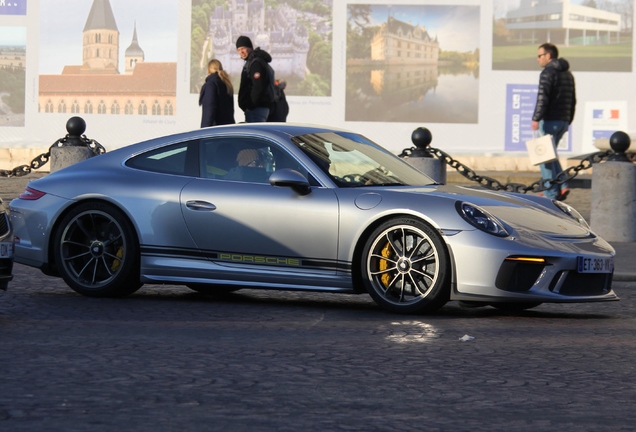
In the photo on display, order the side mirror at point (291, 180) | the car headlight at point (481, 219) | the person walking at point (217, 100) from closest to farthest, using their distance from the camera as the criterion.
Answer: the car headlight at point (481, 219) → the side mirror at point (291, 180) → the person walking at point (217, 100)

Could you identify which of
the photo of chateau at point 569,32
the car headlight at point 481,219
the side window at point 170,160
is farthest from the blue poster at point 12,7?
the car headlight at point 481,219

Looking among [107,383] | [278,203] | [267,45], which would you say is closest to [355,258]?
[278,203]

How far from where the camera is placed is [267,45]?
27.5 m

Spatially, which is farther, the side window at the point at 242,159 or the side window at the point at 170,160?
the side window at the point at 170,160

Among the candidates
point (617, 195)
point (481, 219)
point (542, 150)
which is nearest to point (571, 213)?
point (481, 219)

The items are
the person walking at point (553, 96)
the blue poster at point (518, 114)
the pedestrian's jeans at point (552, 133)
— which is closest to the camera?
the pedestrian's jeans at point (552, 133)

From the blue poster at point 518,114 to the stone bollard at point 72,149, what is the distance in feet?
42.3

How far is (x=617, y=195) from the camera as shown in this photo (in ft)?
47.5

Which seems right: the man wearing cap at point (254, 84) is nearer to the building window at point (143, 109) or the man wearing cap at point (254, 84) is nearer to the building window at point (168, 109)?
the building window at point (168, 109)

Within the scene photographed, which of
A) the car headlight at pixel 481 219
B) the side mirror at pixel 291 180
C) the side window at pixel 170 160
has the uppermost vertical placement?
the side window at pixel 170 160

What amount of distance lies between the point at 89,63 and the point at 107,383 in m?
22.8

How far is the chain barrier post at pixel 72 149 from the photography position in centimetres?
1623

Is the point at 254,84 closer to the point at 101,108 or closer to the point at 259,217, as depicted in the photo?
the point at 259,217

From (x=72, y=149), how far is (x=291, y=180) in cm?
783
